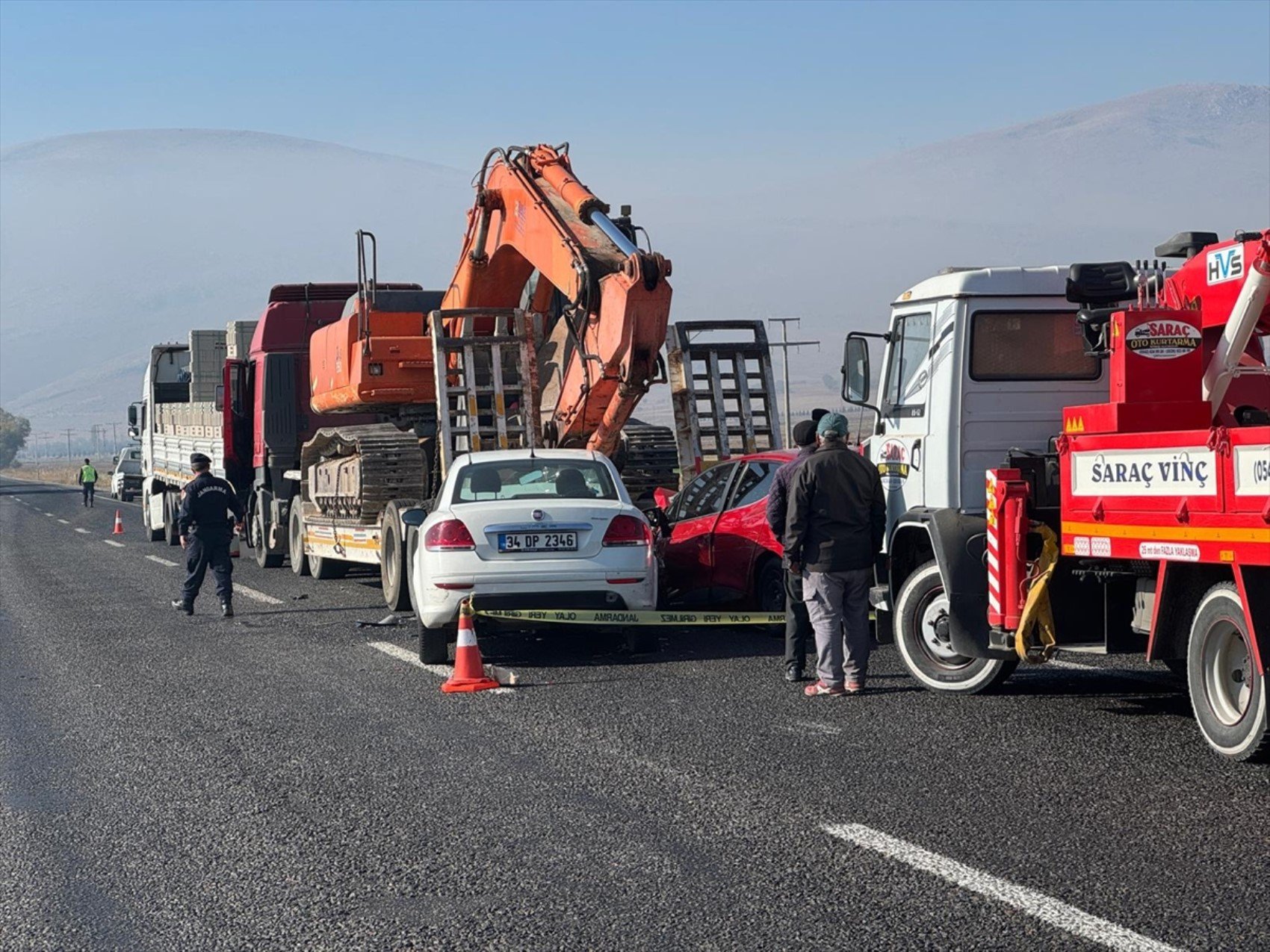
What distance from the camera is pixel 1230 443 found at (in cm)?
702

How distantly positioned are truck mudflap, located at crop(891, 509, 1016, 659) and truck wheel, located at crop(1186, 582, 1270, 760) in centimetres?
173

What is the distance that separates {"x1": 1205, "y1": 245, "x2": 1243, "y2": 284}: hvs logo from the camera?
8.12m

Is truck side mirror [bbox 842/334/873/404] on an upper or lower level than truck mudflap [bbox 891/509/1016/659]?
upper

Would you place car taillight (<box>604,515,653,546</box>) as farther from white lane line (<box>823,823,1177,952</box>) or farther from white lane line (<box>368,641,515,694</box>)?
white lane line (<box>823,823,1177,952</box>)

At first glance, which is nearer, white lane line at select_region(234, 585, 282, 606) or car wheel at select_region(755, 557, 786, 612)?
car wheel at select_region(755, 557, 786, 612)

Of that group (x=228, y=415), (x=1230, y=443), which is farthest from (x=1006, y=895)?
(x=228, y=415)

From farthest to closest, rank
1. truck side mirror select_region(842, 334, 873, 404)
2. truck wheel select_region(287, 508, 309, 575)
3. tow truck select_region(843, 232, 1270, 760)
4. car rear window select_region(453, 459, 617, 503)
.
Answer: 1. truck wheel select_region(287, 508, 309, 575)
2. car rear window select_region(453, 459, 617, 503)
3. truck side mirror select_region(842, 334, 873, 404)
4. tow truck select_region(843, 232, 1270, 760)

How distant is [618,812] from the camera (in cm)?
693

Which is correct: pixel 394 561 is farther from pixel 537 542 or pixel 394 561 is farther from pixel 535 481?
pixel 537 542

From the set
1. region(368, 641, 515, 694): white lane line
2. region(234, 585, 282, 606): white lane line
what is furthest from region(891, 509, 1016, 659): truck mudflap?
region(234, 585, 282, 606): white lane line

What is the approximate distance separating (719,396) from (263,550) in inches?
351

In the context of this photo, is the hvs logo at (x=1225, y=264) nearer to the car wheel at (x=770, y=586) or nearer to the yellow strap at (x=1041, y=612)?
the yellow strap at (x=1041, y=612)

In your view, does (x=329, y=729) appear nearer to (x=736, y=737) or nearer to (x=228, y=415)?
(x=736, y=737)

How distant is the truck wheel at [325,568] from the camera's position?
2019 centimetres
